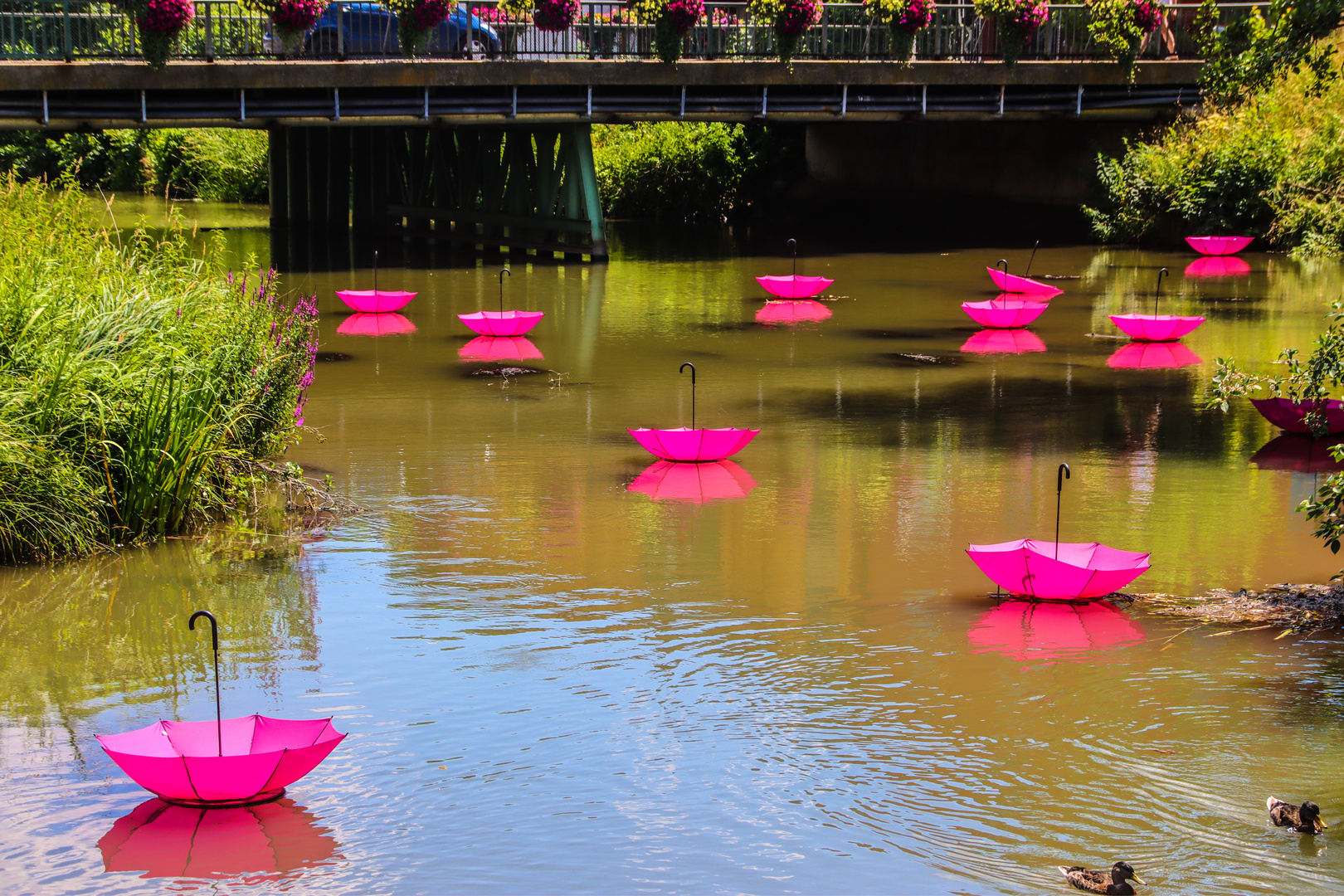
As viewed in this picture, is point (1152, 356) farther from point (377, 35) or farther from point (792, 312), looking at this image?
point (377, 35)

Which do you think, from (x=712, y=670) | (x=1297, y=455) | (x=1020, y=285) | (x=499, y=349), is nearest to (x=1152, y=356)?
(x=1020, y=285)

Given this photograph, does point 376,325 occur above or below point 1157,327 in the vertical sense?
below

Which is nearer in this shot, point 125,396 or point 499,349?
point 125,396

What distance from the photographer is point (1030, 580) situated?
8.16 meters

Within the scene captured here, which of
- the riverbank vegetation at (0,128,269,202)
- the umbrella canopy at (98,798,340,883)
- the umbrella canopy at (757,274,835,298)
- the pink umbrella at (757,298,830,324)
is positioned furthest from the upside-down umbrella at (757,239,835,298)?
the riverbank vegetation at (0,128,269,202)

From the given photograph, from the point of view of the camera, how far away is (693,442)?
1147 centimetres

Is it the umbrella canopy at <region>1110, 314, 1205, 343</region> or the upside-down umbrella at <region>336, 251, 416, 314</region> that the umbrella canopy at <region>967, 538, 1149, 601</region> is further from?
the upside-down umbrella at <region>336, 251, 416, 314</region>

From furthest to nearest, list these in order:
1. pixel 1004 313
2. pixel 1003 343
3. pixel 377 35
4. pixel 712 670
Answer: pixel 377 35, pixel 1004 313, pixel 1003 343, pixel 712 670

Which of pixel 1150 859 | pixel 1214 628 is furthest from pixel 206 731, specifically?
pixel 1214 628

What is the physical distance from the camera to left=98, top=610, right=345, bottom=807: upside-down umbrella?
5.59 metres

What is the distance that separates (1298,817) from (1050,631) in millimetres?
2383

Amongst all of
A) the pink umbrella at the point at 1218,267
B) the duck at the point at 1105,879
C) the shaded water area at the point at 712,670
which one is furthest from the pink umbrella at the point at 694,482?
the pink umbrella at the point at 1218,267

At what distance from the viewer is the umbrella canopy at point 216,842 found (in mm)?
5359

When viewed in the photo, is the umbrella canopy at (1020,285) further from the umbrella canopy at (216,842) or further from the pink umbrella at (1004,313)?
the umbrella canopy at (216,842)
